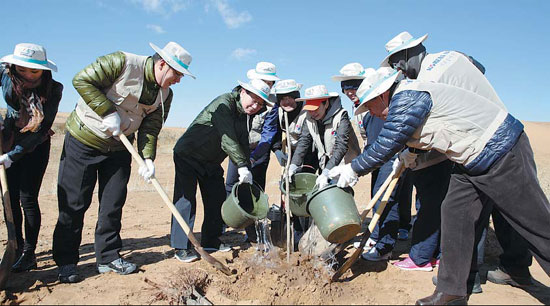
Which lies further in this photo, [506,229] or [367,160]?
[506,229]

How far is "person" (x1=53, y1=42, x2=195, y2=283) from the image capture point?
332 centimetres

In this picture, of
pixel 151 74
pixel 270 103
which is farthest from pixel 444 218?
pixel 151 74

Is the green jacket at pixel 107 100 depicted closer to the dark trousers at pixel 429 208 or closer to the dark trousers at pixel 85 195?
the dark trousers at pixel 85 195

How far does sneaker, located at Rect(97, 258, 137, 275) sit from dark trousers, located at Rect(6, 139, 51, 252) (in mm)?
809

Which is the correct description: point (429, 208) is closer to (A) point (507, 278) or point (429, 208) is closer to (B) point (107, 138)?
(A) point (507, 278)

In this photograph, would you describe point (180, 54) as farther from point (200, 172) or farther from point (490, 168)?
point (490, 168)

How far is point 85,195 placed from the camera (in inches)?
139

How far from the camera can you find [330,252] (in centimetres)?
370

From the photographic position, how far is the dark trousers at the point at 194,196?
13.4ft

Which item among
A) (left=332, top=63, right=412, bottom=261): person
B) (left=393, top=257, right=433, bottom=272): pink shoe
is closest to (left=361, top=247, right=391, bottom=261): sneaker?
(left=332, top=63, right=412, bottom=261): person

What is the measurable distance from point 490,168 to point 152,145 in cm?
292

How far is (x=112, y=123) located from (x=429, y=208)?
9.94ft

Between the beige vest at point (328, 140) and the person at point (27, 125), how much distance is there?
259 cm

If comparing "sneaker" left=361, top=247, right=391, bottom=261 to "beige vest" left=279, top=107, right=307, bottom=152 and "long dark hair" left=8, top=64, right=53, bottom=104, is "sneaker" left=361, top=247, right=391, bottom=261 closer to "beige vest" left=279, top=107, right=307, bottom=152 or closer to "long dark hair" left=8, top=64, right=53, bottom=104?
"beige vest" left=279, top=107, right=307, bottom=152
